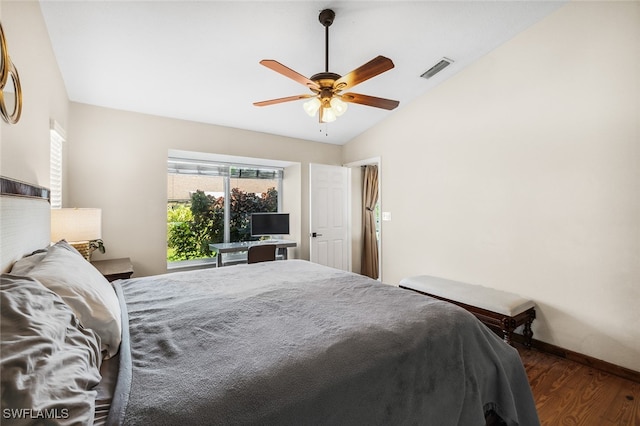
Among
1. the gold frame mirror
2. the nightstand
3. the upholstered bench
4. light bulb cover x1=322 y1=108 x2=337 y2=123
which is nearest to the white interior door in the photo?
the upholstered bench

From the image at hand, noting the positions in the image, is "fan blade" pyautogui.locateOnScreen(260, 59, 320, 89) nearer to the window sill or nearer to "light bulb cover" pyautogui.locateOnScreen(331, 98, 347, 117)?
"light bulb cover" pyautogui.locateOnScreen(331, 98, 347, 117)

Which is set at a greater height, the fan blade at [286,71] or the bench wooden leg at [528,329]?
Result: the fan blade at [286,71]

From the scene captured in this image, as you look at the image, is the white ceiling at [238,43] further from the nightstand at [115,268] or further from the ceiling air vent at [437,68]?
the nightstand at [115,268]

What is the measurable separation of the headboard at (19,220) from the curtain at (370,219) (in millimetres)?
4474

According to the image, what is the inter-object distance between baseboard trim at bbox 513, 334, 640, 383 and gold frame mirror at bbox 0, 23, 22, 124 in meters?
4.30

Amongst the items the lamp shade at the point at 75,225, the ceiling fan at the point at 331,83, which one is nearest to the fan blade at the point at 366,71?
the ceiling fan at the point at 331,83

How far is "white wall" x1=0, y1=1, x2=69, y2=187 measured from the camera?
60.9 inches

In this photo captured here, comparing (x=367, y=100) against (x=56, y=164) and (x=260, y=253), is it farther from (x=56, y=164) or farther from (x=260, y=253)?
(x=56, y=164)

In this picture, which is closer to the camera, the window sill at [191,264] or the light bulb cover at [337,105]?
the light bulb cover at [337,105]

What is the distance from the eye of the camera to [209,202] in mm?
4625

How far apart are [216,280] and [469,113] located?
3.31 m

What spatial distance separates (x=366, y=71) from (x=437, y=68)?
1.87 meters

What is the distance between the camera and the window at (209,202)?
4.36 metres

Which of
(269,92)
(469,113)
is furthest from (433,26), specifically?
(269,92)
